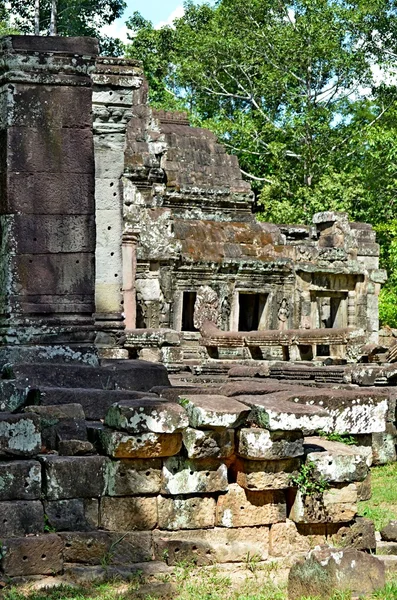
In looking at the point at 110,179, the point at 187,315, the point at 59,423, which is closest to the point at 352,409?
the point at 59,423

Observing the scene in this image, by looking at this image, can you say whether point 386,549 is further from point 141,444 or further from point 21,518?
point 21,518

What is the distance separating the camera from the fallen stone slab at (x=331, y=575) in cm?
608

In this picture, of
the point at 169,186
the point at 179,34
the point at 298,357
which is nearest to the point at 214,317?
the point at 298,357

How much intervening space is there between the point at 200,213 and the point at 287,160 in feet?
45.1

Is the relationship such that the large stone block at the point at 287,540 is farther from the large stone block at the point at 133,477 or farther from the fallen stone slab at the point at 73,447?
the fallen stone slab at the point at 73,447

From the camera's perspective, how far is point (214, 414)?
6.72 metres

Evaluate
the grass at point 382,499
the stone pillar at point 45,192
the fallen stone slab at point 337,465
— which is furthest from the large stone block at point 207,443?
the stone pillar at point 45,192

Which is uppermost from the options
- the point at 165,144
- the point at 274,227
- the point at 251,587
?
the point at 165,144

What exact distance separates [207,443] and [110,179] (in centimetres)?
611

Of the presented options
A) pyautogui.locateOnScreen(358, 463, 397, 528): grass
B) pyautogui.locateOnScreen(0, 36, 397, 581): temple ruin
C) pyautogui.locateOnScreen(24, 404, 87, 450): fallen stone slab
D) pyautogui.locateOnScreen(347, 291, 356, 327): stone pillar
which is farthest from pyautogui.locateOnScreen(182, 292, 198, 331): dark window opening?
pyautogui.locateOnScreen(24, 404, 87, 450): fallen stone slab

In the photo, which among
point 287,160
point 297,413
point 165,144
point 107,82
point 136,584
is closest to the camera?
point 136,584

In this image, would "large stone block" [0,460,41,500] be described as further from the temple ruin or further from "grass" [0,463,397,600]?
"grass" [0,463,397,600]

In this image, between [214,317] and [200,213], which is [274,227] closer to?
[200,213]

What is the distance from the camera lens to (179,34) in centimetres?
4294
